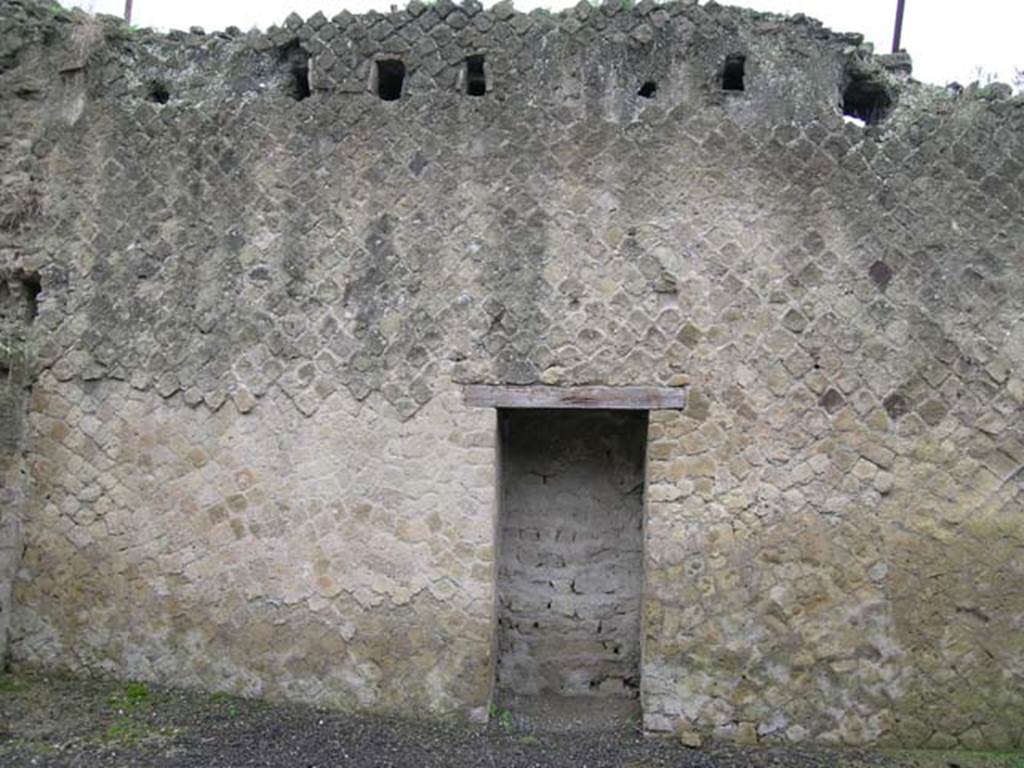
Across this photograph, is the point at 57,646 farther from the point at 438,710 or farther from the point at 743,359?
the point at 743,359

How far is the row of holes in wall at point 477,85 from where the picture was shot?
5.89m

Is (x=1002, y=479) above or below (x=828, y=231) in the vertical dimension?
below

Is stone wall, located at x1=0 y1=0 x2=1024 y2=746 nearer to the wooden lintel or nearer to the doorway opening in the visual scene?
the wooden lintel

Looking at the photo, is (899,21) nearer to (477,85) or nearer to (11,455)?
(477,85)

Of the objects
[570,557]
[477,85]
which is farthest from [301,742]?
[477,85]

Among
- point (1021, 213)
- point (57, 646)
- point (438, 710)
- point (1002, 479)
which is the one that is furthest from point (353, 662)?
point (1021, 213)

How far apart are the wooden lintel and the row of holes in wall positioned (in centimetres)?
175

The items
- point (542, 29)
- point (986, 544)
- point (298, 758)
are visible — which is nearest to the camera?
point (298, 758)

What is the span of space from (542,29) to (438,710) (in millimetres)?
Result: 4002

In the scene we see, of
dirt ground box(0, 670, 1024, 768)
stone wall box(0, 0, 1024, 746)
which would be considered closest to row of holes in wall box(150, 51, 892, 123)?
stone wall box(0, 0, 1024, 746)

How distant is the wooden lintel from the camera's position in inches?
222

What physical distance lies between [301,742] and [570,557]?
1903 mm

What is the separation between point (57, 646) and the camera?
6.12 m

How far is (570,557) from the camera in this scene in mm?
6195
